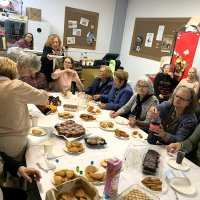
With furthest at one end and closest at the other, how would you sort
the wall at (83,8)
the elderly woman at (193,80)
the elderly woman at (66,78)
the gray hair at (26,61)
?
1. the wall at (83,8)
2. the elderly woman at (193,80)
3. the elderly woman at (66,78)
4. the gray hair at (26,61)

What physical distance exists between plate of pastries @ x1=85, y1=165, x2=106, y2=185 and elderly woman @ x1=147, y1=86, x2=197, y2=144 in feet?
2.15

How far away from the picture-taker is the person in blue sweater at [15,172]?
4.14 feet

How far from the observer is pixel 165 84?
393 cm

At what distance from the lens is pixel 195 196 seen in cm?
127

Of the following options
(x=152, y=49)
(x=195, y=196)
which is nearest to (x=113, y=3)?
(x=152, y=49)

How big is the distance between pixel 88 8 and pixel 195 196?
5.45 m

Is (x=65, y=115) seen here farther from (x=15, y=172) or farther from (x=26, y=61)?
(x=15, y=172)

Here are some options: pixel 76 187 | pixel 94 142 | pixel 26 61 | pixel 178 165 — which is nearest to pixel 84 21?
pixel 26 61

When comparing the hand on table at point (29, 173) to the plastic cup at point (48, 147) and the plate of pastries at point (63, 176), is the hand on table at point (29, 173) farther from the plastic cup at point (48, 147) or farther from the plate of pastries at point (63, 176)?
the plastic cup at point (48, 147)

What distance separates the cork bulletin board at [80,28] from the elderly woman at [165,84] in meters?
Result: 2.72

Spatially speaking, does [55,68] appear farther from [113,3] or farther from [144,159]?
[113,3]

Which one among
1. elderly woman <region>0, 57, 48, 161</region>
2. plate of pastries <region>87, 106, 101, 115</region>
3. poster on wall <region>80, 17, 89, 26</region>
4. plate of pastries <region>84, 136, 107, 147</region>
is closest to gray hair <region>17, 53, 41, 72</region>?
elderly woman <region>0, 57, 48, 161</region>

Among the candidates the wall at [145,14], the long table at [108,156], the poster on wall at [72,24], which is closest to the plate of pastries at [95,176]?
the long table at [108,156]

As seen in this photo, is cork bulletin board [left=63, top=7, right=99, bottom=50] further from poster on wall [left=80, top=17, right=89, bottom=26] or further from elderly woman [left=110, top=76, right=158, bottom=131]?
elderly woman [left=110, top=76, right=158, bottom=131]
